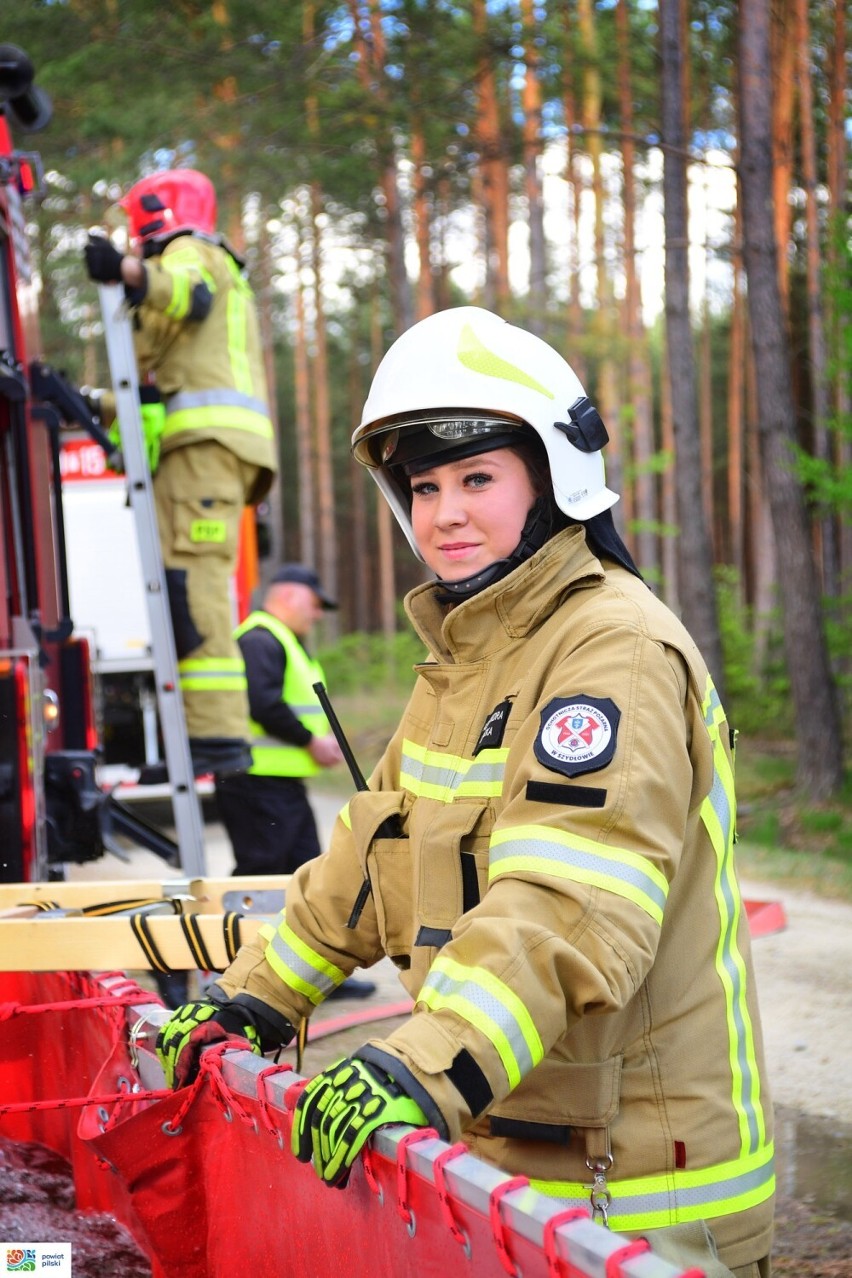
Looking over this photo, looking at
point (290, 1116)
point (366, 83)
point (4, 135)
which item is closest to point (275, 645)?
point (4, 135)

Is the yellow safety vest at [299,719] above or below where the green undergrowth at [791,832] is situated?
above

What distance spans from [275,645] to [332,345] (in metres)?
29.6

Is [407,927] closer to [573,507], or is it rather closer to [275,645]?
[573,507]

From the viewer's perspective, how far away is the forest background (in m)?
11.6

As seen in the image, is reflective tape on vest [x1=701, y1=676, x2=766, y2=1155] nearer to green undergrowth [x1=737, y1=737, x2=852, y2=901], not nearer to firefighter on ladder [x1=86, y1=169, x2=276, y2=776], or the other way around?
firefighter on ladder [x1=86, y1=169, x2=276, y2=776]

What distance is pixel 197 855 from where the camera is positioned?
5145mm

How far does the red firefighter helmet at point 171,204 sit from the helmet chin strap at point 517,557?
12.8 feet

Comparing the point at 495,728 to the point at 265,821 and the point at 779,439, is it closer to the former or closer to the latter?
the point at 265,821

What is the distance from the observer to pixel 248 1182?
7.27 ft

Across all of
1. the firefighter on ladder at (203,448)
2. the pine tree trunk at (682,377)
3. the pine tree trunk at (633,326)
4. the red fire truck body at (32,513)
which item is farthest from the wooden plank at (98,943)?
the pine tree trunk at (633,326)

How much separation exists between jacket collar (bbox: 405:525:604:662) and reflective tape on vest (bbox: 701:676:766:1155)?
277 mm

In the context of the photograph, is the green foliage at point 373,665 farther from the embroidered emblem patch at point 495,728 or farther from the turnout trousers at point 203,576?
the embroidered emblem patch at point 495,728

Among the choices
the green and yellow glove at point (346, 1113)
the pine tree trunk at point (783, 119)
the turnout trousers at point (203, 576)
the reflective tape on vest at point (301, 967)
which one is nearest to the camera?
the green and yellow glove at point (346, 1113)

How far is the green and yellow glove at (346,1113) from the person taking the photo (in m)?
1.70
